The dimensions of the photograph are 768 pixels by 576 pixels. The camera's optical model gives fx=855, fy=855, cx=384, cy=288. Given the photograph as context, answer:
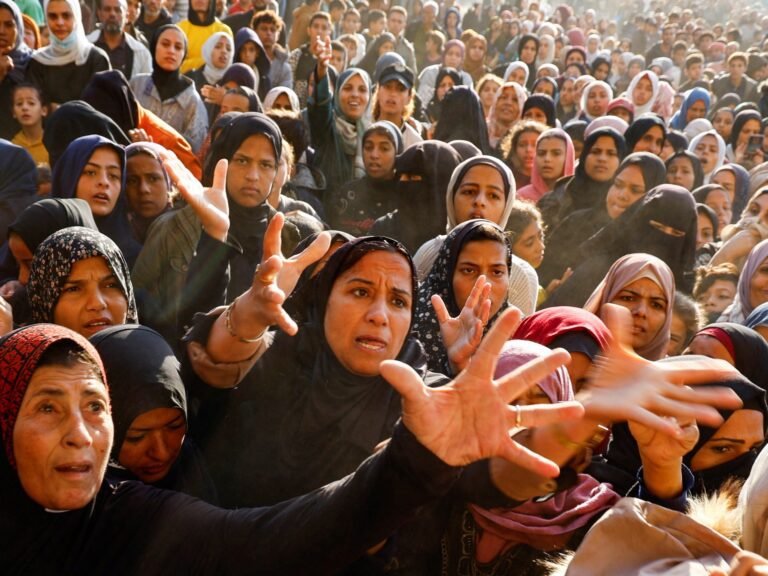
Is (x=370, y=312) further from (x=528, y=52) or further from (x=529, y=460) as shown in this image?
(x=528, y=52)

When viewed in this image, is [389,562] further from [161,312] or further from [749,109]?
[749,109]

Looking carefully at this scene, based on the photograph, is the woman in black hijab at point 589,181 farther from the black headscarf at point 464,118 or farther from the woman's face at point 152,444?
the woman's face at point 152,444

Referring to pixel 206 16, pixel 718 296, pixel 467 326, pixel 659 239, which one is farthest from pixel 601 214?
pixel 206 16

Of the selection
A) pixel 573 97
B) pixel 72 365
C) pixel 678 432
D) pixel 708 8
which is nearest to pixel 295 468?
pixel 72 365

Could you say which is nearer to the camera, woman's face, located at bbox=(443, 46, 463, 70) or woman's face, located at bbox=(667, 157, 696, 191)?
woman's face, located at bbox=(667, 157, 696, 191)

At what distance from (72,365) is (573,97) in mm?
8418

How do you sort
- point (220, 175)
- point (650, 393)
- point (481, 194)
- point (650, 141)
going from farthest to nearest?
point (650, 141) < point (481, 194) < point (220, 175) < point (650, 393)

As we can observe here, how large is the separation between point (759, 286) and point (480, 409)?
9.46 feet

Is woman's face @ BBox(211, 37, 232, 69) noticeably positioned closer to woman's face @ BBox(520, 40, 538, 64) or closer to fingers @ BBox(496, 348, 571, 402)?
woman's face @ BBox(520, 40, 538, 64)

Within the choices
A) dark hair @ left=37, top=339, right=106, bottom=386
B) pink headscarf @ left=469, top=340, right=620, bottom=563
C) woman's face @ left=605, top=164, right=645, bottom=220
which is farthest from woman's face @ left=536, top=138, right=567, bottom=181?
dark hair @ left=37, top=339, right=106, bottom=386

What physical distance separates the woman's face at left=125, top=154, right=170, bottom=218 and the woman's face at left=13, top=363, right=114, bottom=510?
2.14 meters

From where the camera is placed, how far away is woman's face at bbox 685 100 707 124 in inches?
381

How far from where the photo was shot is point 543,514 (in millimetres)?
2070

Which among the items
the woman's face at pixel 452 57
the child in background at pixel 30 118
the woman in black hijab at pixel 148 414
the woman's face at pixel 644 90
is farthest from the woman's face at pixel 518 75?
the woman in black hijab at pixel 148 414
